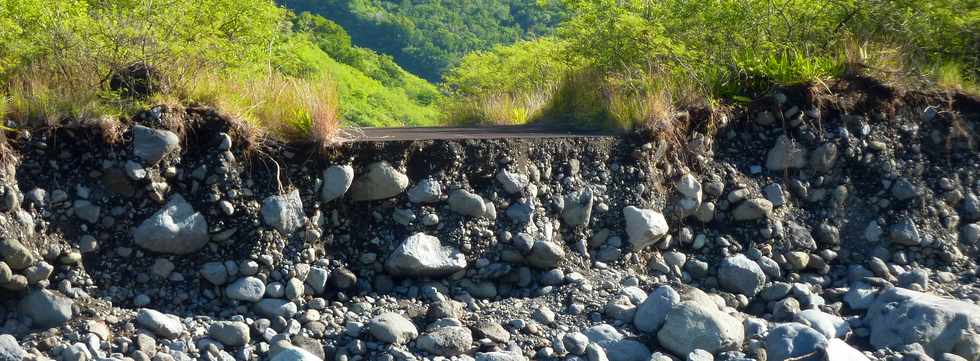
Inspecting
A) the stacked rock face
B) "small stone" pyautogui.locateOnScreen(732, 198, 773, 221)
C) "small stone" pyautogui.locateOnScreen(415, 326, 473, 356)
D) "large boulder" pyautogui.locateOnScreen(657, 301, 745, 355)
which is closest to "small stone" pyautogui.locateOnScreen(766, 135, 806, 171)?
the stacked rock face

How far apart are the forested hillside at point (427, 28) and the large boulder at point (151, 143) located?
88.1 ft

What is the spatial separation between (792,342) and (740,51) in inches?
125

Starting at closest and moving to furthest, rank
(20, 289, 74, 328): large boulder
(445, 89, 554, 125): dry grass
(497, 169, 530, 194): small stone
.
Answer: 1. (20, 289, 74, 328): large boulder
2. (497, 169, 530, 194): small stone
3. (445, 89, 554, 125): dry grass

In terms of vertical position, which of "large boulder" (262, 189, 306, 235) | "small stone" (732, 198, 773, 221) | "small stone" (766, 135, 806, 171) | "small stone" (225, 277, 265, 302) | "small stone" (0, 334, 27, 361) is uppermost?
Result: "small stone" (766, 135, 806, 171)

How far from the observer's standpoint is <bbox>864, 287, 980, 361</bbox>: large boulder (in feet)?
19.2

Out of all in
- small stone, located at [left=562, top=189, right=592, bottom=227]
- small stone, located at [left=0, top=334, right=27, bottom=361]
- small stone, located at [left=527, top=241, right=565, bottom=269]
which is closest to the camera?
small stone, located at [left=0, top=334, right=27, bottom=361]

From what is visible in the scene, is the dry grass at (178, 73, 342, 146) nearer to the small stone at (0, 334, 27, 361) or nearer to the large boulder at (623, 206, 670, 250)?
the small stone at (0, 334, 27, 361)

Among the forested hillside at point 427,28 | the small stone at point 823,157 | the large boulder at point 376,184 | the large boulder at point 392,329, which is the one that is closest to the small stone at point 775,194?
the small stone at point 823,157

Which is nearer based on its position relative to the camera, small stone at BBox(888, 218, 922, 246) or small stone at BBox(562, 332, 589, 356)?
small stone at BBox(562, 332, 589, 356)

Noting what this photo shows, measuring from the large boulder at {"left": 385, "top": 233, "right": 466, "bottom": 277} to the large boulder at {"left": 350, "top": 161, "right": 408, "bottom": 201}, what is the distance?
1.03 feet

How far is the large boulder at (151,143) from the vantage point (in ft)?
18.6

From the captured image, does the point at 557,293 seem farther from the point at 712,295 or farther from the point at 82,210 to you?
the point at 82,210

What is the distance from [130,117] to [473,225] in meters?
2.06

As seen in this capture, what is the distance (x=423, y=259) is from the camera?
604cm
